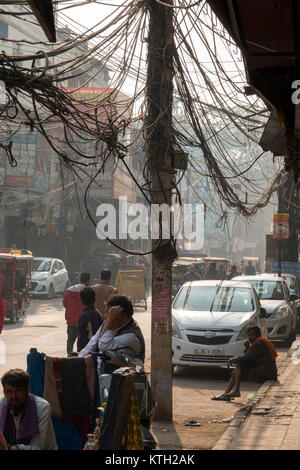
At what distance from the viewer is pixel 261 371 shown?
11.7 meters

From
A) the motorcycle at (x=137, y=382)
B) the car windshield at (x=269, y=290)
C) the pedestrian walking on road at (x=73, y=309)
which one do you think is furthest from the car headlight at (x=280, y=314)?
the motorcycle at (x=137, y=382)

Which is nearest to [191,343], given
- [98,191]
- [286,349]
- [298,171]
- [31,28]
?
[286,349]

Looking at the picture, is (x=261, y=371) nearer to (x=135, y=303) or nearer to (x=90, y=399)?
(x=90, y=399)

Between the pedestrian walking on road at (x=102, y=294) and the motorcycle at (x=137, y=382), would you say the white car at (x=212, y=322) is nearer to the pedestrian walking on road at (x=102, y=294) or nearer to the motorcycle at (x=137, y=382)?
the pedestrian walking on road at (x=102, y=294)

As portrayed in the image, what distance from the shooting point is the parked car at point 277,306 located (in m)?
17.1

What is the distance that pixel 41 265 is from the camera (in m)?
A: 31.7

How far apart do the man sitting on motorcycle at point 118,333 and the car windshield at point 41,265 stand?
2497 centimetres

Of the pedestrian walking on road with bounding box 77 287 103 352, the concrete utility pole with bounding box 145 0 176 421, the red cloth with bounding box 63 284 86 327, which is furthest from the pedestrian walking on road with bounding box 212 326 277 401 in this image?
the red cloth with bounding box 63 284 86 327

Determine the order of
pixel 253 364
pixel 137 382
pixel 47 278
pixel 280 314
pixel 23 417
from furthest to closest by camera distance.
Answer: pixel 47 278 → pixel 280 314 → pixel 253 364 → pixel 137 382 → pixel 23 417

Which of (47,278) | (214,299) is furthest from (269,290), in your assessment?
(47,278)

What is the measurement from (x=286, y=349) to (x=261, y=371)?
5.84 m

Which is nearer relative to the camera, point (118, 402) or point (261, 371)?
point (118, 402)

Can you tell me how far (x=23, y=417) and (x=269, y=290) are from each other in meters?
14.8

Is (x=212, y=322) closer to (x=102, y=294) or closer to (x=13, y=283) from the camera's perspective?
(x=102, y=294)
